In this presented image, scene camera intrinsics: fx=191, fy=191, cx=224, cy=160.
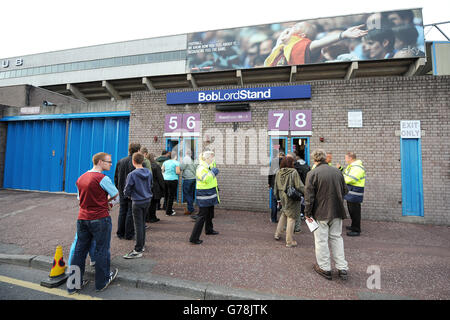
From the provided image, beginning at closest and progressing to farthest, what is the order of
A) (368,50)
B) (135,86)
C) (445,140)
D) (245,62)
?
(445,140), (368,50), (245,62), (135,86)

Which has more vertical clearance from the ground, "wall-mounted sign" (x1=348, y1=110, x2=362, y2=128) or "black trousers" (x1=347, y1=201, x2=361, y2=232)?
"wall-mounted sign" (x1=348, y1=110, x2=362, y2=128)

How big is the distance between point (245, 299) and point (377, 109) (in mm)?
6755

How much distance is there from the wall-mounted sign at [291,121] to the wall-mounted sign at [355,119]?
1.21 metres

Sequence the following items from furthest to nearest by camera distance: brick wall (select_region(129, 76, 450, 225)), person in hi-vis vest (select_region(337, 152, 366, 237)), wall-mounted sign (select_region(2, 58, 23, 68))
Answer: wall-mounted sign (select_region(2, 58, 23, 68)), brick wall (select_region(129, 76, 450, 225)), person in hi-vis vest (select_region(337, 152, 366, 237))

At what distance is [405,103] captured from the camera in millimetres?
5895

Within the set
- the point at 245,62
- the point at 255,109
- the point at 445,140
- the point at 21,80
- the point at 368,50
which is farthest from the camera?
the point at 21,80

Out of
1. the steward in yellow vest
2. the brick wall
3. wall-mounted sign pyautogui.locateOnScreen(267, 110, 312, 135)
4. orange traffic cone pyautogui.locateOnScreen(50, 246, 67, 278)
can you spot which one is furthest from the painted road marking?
wall-mounted sign pyautogui.locateOnScreen(267, 110, 312, 135)

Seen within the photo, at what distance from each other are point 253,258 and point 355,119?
5.52m

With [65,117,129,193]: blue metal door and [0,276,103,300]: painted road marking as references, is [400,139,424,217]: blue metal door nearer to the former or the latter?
[0,276,103,300]: painted road marking

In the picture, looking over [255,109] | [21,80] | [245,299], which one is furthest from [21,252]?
[21,80]

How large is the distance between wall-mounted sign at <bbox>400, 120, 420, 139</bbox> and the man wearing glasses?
780cm

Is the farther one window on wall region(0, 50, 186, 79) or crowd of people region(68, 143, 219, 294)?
window on wall region(0, 50, 186, 79)

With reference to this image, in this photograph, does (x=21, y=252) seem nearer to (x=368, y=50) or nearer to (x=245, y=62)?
(x=245, y=62)

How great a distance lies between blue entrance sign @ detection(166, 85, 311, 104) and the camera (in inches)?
255
